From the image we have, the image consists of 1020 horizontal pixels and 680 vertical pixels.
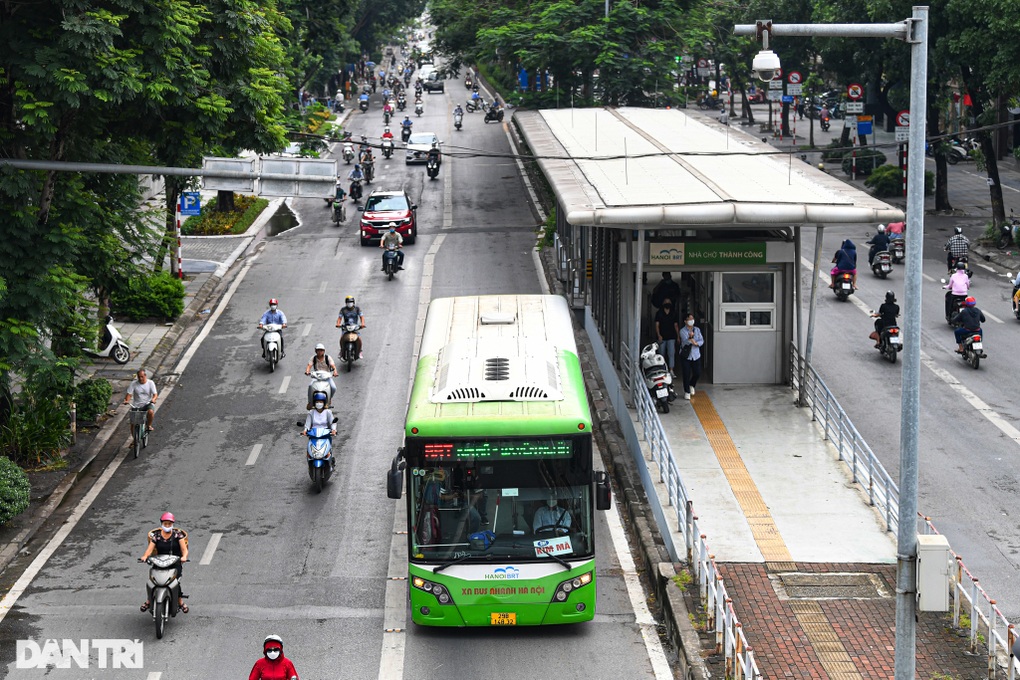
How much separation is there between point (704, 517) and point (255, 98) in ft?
36.9

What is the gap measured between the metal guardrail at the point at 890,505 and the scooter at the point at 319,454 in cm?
821

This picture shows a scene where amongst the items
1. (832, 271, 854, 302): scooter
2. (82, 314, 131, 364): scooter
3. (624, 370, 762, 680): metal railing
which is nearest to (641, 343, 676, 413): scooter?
(624, 370, 762, 680): metal railing

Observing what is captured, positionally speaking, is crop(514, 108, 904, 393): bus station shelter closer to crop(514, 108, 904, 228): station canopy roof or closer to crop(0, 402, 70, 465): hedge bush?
crop(514, 108, 904, 228): station canopy roof

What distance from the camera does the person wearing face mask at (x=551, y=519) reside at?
52.3 ft

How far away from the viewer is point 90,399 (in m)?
26.2

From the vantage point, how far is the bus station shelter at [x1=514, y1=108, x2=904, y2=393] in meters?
22.5

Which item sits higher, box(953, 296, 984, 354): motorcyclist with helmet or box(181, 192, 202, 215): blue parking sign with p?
box(181, 192, 202, 215): blue parking sign with p

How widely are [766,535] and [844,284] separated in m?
18.3

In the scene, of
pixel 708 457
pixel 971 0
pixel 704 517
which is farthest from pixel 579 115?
pixel 704 517

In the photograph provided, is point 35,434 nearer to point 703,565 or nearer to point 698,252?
point 698,252

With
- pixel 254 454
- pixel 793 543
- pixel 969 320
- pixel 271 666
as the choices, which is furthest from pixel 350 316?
pixel 271 666

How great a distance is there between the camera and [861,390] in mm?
28031

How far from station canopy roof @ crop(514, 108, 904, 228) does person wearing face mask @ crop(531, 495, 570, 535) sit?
24.9ft

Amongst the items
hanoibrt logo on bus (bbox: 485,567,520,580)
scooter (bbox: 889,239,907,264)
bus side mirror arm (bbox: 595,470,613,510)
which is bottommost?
hanoibrt logo on bus (bbox: 485,567,520,580)
